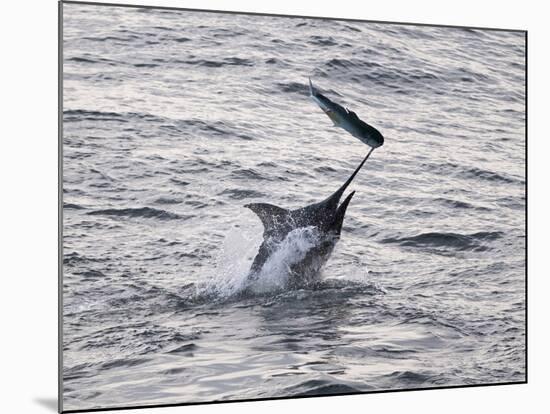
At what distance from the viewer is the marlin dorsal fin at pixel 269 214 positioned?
7133 mm

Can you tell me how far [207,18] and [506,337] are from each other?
3091 mm

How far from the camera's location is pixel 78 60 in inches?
267

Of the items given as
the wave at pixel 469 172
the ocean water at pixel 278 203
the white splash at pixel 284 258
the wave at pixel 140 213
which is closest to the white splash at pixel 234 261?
the ocean water at pixel 278 203

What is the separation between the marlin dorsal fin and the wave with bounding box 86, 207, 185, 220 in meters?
0.52

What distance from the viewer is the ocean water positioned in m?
6.76

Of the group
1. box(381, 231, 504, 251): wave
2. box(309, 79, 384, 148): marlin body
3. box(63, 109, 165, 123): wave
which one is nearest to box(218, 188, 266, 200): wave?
box(63, 109, 165, 123): wave

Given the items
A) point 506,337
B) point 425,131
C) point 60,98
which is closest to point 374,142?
point 425,131

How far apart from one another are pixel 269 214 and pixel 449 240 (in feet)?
4.46

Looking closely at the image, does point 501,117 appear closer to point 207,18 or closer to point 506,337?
point 506,337

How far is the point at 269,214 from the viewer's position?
23.6ft

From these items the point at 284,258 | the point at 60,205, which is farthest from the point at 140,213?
the point at 284,258

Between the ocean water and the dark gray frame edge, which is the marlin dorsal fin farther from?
the dark gray frame edge

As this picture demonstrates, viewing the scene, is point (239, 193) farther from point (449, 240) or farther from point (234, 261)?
point (449, 240)

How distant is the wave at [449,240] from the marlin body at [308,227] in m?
0.40
